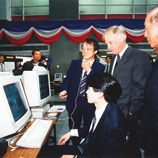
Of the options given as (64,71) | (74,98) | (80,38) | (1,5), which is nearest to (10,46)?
(1,5)

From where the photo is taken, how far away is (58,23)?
5.35 meters

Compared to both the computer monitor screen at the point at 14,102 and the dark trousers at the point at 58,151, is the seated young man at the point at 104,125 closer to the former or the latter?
the dark trousers at the point at 58,151

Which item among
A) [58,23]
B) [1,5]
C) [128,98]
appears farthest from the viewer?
[1,5]

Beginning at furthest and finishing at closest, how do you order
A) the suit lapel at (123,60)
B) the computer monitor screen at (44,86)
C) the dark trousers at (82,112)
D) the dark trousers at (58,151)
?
1. the dark trousers at (82,112)
2. the computer monitor screen at (44,86)
3. the suit lapel at (123,60)
4. the dark trousers at (58,151)

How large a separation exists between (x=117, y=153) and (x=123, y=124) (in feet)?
0.61

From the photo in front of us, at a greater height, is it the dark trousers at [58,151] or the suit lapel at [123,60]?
the suit lapel at [123,60]

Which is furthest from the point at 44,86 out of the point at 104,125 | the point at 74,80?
the point at 104,125

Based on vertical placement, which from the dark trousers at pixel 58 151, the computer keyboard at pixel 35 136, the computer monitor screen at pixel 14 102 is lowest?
the dark trousers at pixel 58 151

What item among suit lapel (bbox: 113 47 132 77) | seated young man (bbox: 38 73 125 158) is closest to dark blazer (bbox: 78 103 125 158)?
seated young man (bbox: 38 73 125 158)

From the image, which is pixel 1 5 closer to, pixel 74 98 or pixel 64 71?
pixel 64 71

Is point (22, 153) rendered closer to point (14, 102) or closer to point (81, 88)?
point (14, 102)

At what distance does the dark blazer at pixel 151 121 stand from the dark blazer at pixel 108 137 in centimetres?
20

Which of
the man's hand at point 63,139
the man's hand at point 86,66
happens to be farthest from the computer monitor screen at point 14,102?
the man's hand at point 86,66

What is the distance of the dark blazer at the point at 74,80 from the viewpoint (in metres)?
1.83
